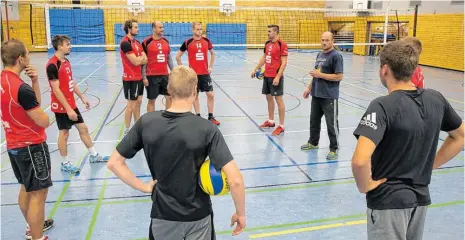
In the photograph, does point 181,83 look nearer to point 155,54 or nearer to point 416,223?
point 416,223

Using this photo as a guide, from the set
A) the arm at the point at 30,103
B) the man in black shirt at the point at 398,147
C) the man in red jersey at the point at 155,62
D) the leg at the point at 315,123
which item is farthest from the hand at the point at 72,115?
the man in black shirt at the point at 398,147

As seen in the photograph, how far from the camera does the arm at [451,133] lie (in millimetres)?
2410

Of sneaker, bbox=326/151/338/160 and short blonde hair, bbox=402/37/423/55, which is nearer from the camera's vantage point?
short blonde hair, bbox=402/37/423/55

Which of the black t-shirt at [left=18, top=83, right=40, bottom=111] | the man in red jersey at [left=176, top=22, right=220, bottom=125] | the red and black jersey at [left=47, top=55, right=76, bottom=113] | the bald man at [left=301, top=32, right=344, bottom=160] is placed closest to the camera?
the black t-shirt at [left=18, top=83, right=40, bottom=111]

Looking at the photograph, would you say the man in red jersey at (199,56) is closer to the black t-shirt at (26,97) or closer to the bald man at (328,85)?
the bald man at (328,85)

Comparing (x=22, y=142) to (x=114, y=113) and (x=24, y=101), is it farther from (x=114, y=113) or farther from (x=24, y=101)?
(x=114, y=113)

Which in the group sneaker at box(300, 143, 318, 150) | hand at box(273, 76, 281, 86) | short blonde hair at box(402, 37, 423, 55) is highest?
short blonde hair at box(402, 37, 423, 55)

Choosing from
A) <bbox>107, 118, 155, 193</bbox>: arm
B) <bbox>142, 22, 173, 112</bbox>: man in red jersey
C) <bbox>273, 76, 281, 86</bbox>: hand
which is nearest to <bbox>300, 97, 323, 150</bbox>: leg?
<bbox>273, 76, 281, 86</bbox>: hand

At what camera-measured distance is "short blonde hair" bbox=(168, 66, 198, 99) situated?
A: 2.33m

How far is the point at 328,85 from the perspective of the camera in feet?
20.1

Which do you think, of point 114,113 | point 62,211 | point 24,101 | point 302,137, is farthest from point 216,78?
point 24,101

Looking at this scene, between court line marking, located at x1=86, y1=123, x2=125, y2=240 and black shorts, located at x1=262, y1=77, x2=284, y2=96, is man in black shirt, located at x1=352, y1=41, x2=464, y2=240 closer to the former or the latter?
court line marking, located at x1=86, y1=123, x2=125, y2=240

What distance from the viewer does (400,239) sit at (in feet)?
7.61

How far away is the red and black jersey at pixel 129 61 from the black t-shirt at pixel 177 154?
4.96m
